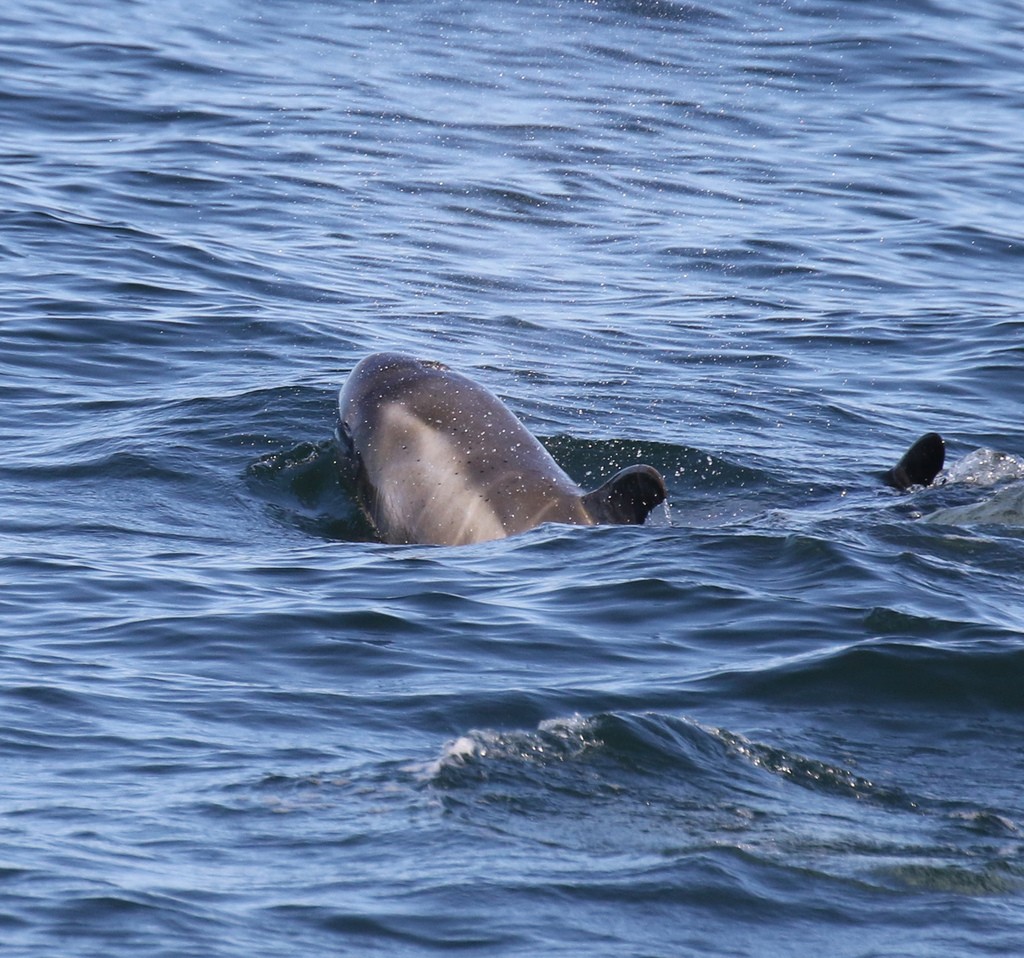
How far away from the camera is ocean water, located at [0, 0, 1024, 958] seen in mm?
5816

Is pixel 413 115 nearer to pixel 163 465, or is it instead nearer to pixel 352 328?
pixel 352 328

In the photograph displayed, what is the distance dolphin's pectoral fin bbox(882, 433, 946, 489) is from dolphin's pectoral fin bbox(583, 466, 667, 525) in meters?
1.77

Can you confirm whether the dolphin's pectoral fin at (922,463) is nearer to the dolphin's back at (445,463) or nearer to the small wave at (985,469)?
the small wave at (985,469)

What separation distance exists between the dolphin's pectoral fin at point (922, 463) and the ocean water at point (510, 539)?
0.87 ft

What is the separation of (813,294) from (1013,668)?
10.1m

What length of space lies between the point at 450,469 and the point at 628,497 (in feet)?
3.76

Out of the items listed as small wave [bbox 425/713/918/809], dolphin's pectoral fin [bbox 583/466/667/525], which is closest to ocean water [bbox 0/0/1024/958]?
small wave [bbox 425/713/918/809]

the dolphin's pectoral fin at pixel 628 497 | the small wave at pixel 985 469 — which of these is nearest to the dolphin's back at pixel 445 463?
the dolphin's pectoral fin at pixel 628 497

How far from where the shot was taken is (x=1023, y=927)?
5.58m

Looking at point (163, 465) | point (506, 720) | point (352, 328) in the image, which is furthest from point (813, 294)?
point (506, 720)

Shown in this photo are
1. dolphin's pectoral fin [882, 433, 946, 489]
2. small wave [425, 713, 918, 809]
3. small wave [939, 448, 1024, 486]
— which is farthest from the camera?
small wave [939, 448, 1024, 486]

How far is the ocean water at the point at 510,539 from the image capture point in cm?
582

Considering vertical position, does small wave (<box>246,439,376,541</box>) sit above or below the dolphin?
below

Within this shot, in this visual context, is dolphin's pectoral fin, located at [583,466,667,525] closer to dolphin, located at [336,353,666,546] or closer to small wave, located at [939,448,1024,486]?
dolphin, located at [336,353,666,546]
